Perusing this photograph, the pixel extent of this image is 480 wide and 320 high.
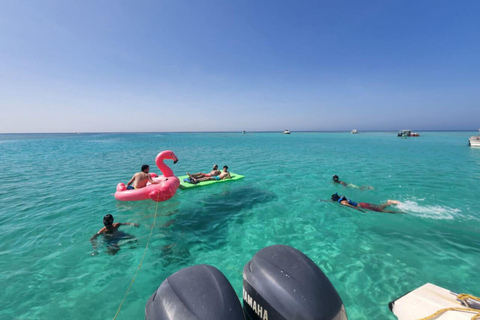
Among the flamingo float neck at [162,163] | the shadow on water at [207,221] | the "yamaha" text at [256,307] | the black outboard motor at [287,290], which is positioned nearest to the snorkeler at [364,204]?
the shadow on water at [207,221]

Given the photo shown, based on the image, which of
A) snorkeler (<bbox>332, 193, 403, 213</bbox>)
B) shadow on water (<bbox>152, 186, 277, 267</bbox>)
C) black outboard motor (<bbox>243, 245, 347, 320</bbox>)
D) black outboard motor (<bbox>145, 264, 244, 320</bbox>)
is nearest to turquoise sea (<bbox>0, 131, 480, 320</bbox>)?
shadow on water (<bbox>152, 186, 277, 267</bbox>)

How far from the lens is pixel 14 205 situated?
8297 millimetres

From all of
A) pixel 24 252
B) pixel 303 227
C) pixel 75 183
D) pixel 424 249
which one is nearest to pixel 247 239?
pixel 303 227

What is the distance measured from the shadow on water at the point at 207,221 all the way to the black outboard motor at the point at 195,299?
9.70 feet

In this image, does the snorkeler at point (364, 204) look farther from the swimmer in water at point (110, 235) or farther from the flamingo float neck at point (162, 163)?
the swimmer in water at point (110, 235)

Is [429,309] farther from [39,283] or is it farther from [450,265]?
[39,283]

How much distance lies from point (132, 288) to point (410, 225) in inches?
333

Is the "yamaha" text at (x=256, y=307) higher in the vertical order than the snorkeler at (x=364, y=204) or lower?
higher

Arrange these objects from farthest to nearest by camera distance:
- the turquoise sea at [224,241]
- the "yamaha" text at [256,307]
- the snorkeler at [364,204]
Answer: the snorkeler at [364,204] < the turquoise sea at [224,241] < the "yamaha" text at [256,307]

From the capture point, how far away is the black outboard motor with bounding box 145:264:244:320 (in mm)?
1968

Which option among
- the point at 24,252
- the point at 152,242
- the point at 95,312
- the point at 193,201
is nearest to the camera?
the point at 95,312

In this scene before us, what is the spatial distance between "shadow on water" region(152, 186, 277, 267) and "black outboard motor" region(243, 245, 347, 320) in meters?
2.98

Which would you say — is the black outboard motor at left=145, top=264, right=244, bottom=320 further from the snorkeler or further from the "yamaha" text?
the snorkeler

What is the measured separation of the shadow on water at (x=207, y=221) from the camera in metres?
5.45
